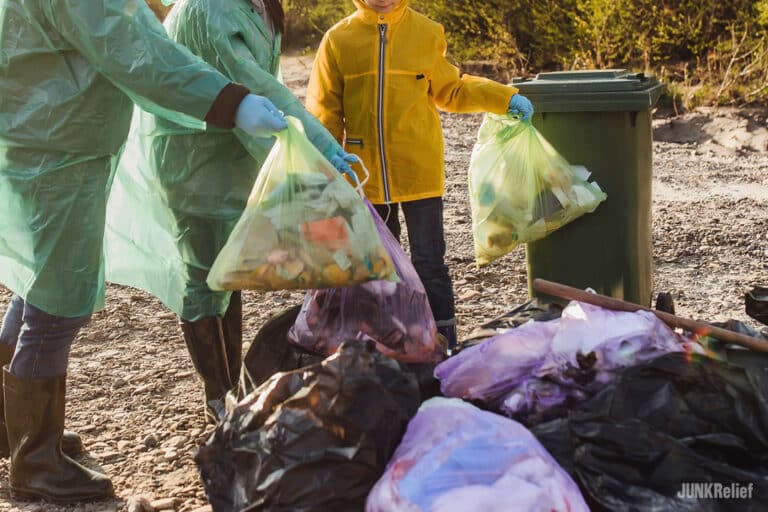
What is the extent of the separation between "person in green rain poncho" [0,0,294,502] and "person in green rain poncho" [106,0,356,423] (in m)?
0.19

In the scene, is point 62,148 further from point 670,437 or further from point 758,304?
point 758,304

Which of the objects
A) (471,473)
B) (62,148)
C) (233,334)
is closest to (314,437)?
(471,473)

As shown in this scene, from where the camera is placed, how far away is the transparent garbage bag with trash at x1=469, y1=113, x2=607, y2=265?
12.0ft

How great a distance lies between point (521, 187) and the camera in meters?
3.74

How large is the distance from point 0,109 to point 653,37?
8.05 meters

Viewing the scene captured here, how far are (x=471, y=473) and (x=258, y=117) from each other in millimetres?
1082

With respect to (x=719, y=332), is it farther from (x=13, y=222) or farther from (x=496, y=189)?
(x=13, y=222)

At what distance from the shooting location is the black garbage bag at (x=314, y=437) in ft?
7.01

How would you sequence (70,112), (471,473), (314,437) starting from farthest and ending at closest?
(70,112) → (314,437) → (471,473)

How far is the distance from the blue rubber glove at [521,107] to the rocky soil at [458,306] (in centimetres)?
115

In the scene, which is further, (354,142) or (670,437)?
(354,142)

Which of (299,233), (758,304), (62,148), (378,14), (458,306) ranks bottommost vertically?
(458,306)

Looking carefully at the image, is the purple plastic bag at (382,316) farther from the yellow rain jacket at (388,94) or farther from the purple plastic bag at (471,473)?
the yellow rain jacket at (388,94)

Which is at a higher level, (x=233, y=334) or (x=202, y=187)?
(x=202, y=187)
